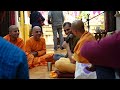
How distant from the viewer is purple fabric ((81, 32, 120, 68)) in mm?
1200

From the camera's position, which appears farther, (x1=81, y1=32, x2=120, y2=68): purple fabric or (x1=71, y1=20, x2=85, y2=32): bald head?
(x1=71, y1=20, x2=85, y2=32): bald head

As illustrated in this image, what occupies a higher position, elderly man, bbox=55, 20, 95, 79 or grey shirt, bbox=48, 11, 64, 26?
grey shirt, bbox=48, 11, 64, 26

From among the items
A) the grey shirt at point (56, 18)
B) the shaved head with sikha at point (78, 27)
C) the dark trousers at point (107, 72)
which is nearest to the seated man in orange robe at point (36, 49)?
the shaved head with sikha at point (78, 27)

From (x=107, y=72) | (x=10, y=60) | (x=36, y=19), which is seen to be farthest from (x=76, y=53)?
(x=36, y=19)

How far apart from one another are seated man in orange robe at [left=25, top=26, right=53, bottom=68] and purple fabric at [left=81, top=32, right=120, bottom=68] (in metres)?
2.68

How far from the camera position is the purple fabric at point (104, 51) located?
1200mm

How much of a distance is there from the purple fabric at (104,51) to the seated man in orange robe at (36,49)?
268cm

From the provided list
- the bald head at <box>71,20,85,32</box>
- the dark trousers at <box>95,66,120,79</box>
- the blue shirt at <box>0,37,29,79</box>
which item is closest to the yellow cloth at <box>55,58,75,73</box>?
the bald head at <box>71,20,85,32</box>

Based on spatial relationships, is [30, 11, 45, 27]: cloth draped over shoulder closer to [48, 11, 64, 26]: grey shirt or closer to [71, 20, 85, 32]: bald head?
[48, 11, 64, 26]: grey shirt

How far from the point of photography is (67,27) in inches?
148

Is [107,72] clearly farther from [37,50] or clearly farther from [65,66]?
[37,50]

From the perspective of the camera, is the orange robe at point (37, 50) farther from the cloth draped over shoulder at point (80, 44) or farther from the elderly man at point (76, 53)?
the cloth draped over shoulder at point (80, 44)
